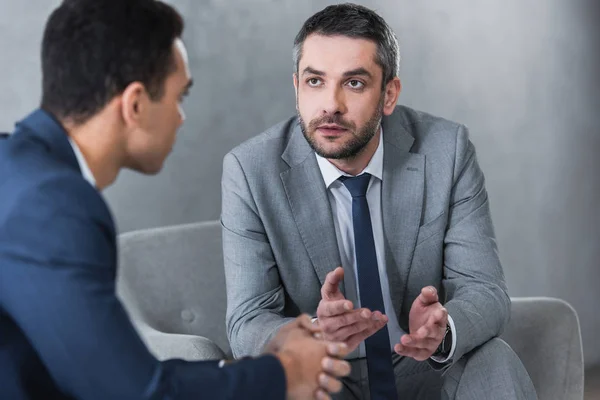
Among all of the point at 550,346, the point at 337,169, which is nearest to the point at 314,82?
the point at 337,169

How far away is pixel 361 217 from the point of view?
97.8 inches

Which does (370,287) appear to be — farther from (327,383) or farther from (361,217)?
(327,383)

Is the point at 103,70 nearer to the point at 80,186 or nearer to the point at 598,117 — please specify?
the point at 80,186

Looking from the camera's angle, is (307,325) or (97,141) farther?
(307,325)

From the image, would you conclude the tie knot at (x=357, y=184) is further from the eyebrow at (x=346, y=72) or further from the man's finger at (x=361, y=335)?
the man's finger at (x=361, y=335)

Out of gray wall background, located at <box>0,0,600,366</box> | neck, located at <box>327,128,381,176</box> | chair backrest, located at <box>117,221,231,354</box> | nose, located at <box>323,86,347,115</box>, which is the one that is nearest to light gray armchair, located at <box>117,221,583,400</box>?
chair backrest, located at <box>117,221,231,354</box>

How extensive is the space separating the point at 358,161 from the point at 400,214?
0.18m

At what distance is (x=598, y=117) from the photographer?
4.08m

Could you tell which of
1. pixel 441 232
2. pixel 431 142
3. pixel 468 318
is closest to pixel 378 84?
pixel 431 142

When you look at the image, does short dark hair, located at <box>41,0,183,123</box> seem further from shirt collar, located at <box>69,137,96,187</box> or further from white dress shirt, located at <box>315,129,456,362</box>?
white dress shirt, located at <box>315,129,456,362</box>

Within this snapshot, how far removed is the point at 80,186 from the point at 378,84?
132 cm

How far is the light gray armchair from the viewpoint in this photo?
8.87 ft

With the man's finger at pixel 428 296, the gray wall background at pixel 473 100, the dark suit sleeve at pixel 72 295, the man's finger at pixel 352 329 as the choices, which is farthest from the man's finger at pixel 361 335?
the gray wall background at pixel 473 100

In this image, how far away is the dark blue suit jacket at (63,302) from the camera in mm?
1312
